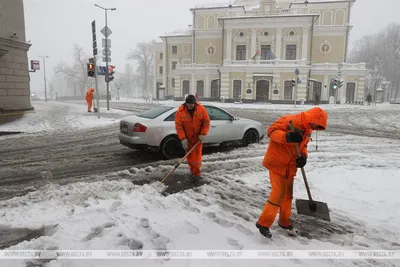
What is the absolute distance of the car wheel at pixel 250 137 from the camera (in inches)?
352

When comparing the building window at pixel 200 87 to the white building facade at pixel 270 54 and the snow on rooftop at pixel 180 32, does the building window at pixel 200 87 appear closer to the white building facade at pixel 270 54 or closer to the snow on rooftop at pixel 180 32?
the white building facade at pixel 270 54

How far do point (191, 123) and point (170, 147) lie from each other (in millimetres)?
2162

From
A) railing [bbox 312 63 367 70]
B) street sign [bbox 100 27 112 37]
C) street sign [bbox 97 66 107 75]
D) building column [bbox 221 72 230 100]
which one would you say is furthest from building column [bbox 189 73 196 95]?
street sign [bbox 97 66 107 75]

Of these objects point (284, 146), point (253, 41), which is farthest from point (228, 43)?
point (284, 146)

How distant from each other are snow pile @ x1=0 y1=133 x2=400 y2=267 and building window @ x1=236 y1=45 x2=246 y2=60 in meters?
38.2

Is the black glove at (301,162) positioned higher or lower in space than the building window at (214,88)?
lower

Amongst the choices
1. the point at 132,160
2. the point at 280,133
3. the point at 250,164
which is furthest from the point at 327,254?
the point at 132,160

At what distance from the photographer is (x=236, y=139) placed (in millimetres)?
8609

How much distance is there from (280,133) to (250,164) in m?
3.73

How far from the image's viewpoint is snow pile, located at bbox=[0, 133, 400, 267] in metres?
3.19

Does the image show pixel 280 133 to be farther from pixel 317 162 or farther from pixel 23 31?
pixel 23 31

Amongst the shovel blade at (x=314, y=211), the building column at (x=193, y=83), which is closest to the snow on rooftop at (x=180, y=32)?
the building column at (x=193, y=83)

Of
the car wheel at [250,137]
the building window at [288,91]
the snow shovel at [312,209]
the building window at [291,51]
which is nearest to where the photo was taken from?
the snow shovel at [312,209]

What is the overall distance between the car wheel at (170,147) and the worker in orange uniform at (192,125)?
1870mm
